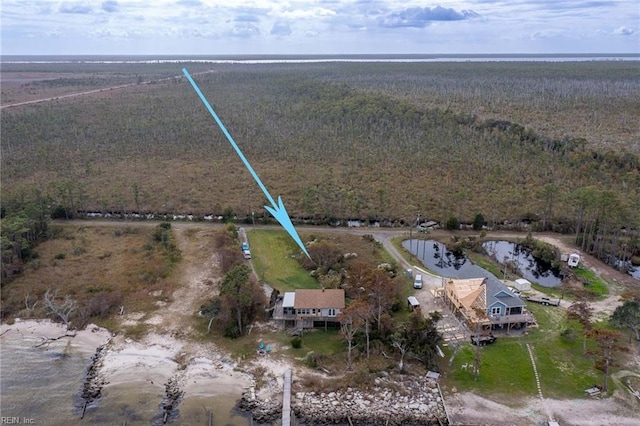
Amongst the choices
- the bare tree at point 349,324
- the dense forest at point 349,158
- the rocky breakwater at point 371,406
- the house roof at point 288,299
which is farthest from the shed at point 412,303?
the dense forest at point 349,158

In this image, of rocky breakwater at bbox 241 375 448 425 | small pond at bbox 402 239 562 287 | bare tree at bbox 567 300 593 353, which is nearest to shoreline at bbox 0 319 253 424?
rocky breakwater at bbox 241 375 448 425

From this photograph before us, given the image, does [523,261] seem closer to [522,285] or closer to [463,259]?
[463,259]

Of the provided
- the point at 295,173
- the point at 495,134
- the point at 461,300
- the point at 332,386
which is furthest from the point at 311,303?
the point at 495,134

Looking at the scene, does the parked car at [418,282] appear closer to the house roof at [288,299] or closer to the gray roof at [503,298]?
the gray roof at [503,298]

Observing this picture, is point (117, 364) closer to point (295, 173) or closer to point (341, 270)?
point (341, 270)

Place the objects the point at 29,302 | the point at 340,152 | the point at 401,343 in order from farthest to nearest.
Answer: the point at 340,152, the point at 29,302, the point at 401,343

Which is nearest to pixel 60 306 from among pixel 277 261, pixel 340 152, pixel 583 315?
pixel 277 261

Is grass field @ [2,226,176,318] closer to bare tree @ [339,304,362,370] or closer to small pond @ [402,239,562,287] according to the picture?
bare tree @ [339,304,362,370]
